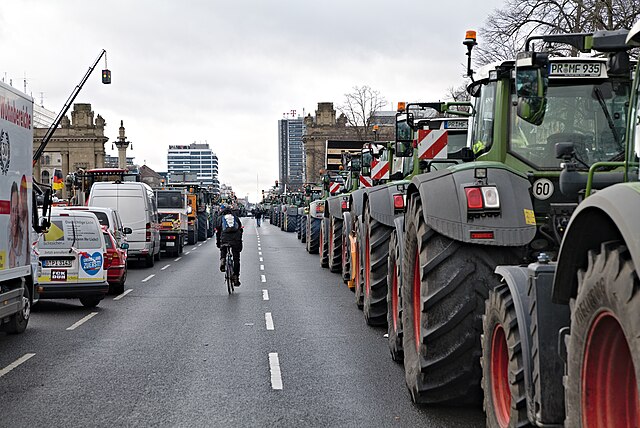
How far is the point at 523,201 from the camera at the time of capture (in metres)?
6.25

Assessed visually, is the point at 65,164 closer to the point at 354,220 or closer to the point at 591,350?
the point at 354,220

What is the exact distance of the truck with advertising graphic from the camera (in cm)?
917

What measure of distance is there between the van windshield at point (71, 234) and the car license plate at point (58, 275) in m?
0.46

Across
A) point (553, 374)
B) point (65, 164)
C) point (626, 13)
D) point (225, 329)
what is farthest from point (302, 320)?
point (65, 164)

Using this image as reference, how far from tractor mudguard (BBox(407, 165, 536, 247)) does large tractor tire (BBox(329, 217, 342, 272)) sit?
13.1m

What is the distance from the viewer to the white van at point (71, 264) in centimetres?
1384

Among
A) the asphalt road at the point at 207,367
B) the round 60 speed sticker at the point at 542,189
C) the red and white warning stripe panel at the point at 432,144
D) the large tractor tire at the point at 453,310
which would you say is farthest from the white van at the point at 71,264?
the round 60 speed sticker at the point at 542,189

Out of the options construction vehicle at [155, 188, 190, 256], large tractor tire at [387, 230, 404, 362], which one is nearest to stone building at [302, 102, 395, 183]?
construction vehicle at [155, 188, 190, 256]

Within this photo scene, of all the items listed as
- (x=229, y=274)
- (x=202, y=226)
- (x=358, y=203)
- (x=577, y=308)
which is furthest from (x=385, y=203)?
(x=202, y=226)

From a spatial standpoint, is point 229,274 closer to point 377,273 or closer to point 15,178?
point 377,273

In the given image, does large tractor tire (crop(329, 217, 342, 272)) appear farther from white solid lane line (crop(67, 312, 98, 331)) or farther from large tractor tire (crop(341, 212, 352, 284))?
white solid lane line (crop(67, 312, 98, 331))

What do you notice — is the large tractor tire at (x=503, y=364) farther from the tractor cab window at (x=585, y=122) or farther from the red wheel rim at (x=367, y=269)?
the red wheel rim at (x=367, y=269)

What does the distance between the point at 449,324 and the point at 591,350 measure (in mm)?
2779

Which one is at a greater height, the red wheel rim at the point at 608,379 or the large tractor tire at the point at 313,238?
the red wheel rim at the point at 608,379
